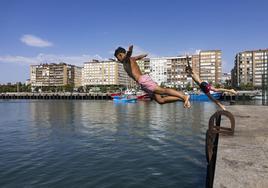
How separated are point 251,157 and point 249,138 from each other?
242 centimetres

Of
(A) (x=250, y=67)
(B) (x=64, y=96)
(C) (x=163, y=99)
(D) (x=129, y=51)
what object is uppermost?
(A) (x=250, y=67)

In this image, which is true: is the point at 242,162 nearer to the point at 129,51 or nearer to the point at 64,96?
the point at 129,51

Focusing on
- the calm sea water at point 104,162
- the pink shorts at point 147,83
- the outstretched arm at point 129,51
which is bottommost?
the calm sea water at point 104,162

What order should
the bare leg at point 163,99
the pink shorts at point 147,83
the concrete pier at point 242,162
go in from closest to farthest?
the concrete pier at point 242,162, the pink shorts at point 147,83, the bare leg at point 163,99

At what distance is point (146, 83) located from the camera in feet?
28.3

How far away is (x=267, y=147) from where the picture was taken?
22.8 ft

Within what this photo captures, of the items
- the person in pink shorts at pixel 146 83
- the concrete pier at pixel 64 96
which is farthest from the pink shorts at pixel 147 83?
the concrete pier at pixel 64 96

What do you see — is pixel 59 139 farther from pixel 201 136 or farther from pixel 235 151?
pixel 235 151

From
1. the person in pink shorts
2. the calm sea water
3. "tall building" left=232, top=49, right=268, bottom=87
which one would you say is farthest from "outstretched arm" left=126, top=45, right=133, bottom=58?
"tall building" left=232, top=49, right=268, bottom=87

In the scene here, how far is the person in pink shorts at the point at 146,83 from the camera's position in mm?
8305

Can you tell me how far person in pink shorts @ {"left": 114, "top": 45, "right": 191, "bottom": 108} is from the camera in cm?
830

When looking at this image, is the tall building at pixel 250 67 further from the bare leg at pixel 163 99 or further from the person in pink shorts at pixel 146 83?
the person in pink shorts at pixel 146 83

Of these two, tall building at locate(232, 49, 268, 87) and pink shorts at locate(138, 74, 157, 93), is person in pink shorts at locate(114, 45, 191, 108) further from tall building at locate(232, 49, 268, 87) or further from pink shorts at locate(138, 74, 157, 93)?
tall building at locate(232, 49, 268, 87)

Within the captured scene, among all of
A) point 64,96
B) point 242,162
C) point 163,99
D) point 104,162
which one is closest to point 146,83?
point 163,99
